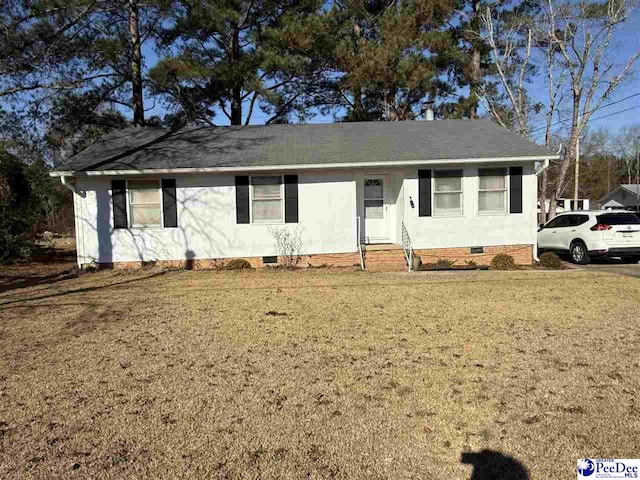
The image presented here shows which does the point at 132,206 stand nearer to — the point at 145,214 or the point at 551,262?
the point at 145,214

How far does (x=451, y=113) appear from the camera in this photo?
2052 centimetres

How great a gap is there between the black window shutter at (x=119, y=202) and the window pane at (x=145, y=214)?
0.77 feet

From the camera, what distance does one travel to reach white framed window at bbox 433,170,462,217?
12.0 meters

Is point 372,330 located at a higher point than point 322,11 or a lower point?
lower

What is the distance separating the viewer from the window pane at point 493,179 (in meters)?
12.1

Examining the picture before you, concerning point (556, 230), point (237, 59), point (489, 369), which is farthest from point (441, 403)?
point (237, 59)

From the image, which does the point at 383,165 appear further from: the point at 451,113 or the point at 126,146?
the point at 451,113


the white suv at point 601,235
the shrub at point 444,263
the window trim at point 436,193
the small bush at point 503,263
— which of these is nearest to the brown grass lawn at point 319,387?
the small bush at point 503,263

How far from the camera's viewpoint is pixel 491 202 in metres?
12.2

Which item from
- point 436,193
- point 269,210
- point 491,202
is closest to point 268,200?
point 269,210

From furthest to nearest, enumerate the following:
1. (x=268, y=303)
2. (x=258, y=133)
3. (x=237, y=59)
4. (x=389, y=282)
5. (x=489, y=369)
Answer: (x=237, y=59), (x=258, y=133), (x=389, y=282), (x=268, y=303), (x=489, y=369)

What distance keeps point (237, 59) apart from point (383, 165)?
10766mm

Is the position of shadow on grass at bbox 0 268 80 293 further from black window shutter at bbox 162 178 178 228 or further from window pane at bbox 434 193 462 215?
window pane at bbox 434 193 462 215

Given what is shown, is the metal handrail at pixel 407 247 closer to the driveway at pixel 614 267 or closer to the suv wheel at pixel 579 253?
the driveway at pixel 614 267
